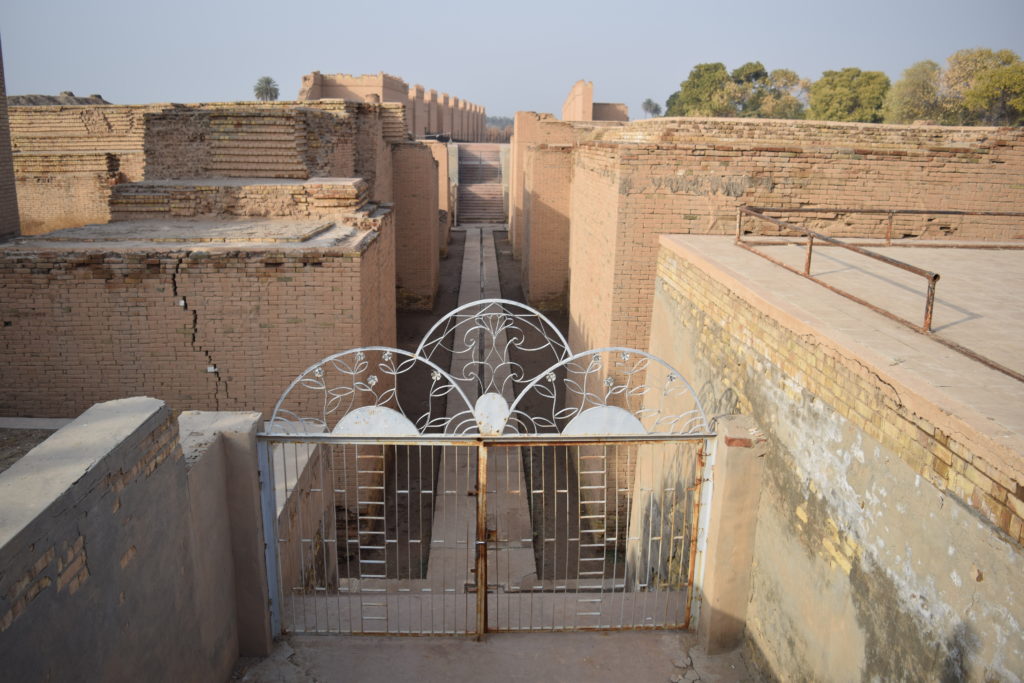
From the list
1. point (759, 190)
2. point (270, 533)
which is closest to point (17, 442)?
point (270, 533)

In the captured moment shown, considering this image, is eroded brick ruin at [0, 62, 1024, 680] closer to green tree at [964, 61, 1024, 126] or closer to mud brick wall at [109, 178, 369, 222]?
mud brick wall at [109, 178, 369, 222]

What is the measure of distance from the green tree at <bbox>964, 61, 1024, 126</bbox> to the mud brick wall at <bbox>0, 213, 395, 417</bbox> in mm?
34922

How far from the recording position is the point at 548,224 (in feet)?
51.3

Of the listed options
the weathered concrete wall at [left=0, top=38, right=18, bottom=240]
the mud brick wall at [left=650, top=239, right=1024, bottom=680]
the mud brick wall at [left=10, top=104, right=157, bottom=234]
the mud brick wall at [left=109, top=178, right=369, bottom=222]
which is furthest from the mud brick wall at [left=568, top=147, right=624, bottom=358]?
the mud brick wall at [left=10, top=104, right=157, bottom=234]

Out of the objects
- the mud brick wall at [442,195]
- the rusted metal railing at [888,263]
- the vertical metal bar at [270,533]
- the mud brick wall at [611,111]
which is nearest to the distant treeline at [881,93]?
the mud brick wall at [611,111]

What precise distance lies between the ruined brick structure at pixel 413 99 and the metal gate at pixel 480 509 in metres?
15.3

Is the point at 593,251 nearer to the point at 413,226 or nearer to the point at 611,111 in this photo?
the point at 413,226

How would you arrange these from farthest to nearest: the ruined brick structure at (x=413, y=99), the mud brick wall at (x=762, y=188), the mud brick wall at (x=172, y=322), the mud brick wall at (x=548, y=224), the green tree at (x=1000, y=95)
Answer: the green tree at (x=1000, y=95), the ruined brick structure at (x=413, y=99), the mud brick wall at (x=548, y=224), the mud brick wall at (x=762, y=188), the mud brick wall at (x=172, y=322)

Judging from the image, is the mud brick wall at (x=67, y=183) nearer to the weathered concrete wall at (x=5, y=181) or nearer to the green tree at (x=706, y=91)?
the weathered concrete wall at (x=5, y=181)

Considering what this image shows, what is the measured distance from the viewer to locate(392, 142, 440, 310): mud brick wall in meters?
15.8

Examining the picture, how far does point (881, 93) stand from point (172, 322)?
45951 millimetres

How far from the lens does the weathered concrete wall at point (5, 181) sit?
9.30 metres

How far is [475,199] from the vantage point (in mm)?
32750

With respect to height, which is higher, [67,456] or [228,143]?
[228,143]
